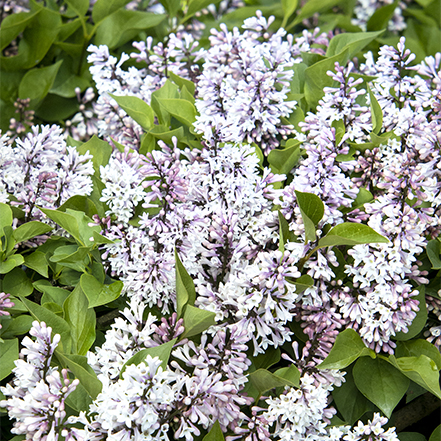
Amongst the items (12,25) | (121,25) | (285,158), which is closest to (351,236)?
(285,158)

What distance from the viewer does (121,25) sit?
1861 mm

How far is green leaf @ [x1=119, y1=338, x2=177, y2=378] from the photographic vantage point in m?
0.95

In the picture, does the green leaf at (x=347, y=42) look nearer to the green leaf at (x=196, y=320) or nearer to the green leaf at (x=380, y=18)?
the green leaf at (x=380, y=18)

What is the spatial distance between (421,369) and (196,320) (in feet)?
1.66

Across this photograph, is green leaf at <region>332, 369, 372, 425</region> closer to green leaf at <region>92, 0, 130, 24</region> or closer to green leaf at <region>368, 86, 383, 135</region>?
green leaf at <region>368, 86, 383, 135</region>

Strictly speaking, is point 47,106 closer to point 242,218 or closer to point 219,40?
point 219,40

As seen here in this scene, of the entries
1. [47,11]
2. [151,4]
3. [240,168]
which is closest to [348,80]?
[240,168]

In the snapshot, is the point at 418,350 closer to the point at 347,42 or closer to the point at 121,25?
the point at 347,42

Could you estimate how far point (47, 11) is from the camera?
5.92 feet

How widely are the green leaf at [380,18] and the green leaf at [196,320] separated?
170cm

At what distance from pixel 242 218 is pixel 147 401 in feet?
1.56

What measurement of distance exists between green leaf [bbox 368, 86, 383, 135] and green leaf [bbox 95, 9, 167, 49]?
984mm

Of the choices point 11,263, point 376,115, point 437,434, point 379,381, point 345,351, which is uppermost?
point 376,115

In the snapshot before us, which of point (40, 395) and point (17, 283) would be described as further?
point (17, 283)
